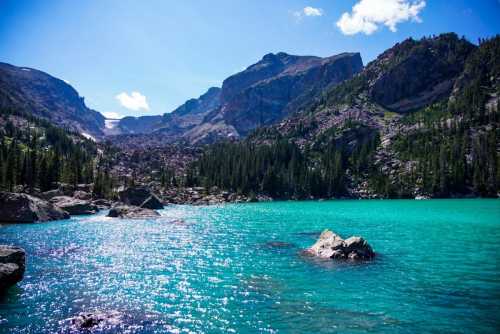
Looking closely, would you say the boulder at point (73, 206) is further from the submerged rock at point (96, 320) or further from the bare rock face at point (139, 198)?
the submerged rock at point (96, 320)

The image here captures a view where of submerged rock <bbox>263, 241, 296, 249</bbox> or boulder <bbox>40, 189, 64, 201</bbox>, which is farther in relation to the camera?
boulder <bbox>40, 189, 64, 201</bbox>

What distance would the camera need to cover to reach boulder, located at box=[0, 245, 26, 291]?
2492 centimetres

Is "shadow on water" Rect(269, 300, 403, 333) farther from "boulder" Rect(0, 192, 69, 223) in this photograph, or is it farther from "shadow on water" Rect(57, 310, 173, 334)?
"boulder" Rect(0, 192, 69, 223)

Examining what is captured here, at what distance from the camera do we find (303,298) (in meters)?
24.9

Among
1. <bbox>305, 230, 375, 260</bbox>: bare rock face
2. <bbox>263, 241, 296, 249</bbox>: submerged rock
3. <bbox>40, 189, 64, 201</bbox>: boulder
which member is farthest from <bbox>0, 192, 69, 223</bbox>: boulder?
<bbox>305, 230, 375, 260</bbox>: bare rock face

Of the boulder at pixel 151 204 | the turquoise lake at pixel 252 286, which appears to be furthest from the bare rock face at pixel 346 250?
the boulder at pixel 151 204

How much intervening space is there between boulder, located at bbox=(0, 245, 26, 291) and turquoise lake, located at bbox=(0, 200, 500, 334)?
3.28ft

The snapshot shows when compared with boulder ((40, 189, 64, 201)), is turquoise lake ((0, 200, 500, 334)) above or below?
below

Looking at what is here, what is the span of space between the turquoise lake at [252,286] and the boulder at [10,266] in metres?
1.00

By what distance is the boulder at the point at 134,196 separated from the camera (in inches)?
4173

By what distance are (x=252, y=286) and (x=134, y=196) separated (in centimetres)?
8665

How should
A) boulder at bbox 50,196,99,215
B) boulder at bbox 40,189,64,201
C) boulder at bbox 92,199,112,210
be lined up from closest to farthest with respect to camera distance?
boulder at bbox 50,196,99,215
boulder at bbox 40,189,64,201
boulder at bbox 92,199,112,210

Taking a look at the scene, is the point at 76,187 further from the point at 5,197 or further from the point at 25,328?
the point at 25,328

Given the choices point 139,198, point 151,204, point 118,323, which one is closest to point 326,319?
point 118,323
